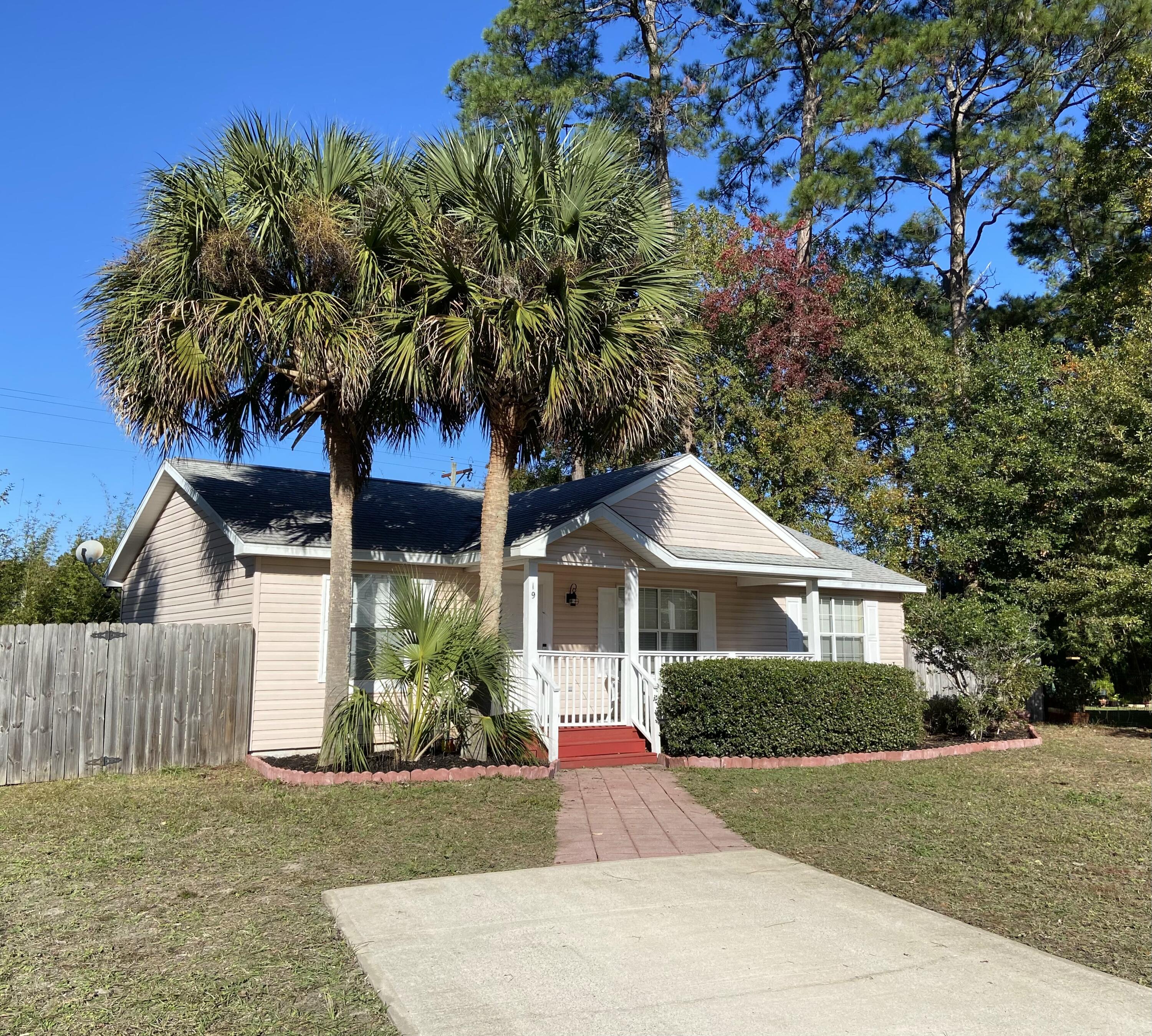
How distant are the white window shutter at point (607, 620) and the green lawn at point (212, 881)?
15.5 ft

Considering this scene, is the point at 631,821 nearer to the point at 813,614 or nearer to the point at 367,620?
the point at 367,620

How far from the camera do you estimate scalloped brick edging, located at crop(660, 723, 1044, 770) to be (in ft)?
40.9

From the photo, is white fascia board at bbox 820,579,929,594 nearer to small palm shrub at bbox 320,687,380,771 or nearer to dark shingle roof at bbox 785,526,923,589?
dark shingle roof at bbox 785,526,923,589

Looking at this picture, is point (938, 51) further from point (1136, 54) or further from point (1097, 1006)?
point (1097, 1006)

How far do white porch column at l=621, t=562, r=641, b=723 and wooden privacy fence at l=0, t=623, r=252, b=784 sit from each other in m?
5.08

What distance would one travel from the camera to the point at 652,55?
88.8 feet

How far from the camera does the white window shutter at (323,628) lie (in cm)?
1306

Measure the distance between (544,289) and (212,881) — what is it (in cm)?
733

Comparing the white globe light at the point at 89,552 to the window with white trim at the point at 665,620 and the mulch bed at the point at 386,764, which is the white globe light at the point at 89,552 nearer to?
the mulch bed at the point at 386,764

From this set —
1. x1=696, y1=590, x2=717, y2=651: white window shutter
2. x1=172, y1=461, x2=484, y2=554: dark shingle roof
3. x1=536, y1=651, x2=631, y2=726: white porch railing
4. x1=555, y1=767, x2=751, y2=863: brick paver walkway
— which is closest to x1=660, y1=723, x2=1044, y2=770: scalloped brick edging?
x1=555, y1=767, x2=751, y2=863: brick paver walkway

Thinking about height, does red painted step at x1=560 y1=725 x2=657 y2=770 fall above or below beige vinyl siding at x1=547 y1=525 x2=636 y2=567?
below

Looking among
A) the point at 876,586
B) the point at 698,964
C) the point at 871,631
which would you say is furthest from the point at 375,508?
the point at 698,964

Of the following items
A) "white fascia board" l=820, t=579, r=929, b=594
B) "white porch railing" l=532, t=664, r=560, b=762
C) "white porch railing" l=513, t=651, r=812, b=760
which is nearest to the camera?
"white porch railing" l=532, t=664, r=560, b=762

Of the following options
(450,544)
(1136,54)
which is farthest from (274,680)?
(1136,54)
